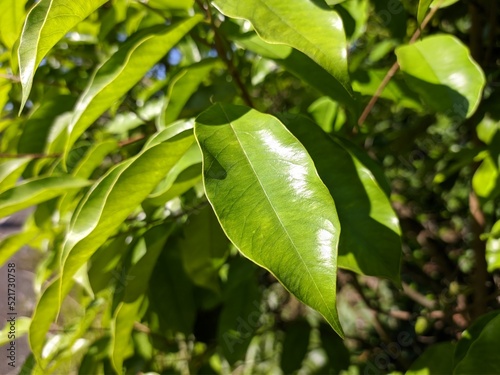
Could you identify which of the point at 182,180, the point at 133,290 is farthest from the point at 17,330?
the point at 182,180

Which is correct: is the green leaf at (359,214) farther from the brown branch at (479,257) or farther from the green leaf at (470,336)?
the brown branch at (479,257)

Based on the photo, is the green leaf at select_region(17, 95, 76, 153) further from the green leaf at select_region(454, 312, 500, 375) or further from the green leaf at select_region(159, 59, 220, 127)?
the green leaf at select_region(454, 312, 500, 375)

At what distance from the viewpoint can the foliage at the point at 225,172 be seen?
56 cm

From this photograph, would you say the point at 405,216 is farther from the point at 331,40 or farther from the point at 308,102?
the point at 331,40

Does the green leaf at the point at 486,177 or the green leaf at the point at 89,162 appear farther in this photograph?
the green leaf at the point at 486,177

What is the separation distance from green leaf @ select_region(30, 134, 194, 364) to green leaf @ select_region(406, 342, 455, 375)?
2.04 feet

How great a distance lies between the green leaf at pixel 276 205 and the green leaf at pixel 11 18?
440mm

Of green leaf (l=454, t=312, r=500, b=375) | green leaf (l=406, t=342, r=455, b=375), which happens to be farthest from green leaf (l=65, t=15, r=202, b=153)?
green leaf (l=406, t=342, r=455, b=375)

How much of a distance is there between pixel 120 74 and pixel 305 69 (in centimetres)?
29

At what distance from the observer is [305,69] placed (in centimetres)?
81

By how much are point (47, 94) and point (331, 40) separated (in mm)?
840

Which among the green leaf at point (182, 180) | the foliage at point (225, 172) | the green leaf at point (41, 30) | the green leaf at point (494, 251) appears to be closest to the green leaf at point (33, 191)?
the foliage at point (225, 172)

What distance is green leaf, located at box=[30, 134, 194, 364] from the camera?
0.62 metres

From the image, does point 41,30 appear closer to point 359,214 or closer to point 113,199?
point 113,199
